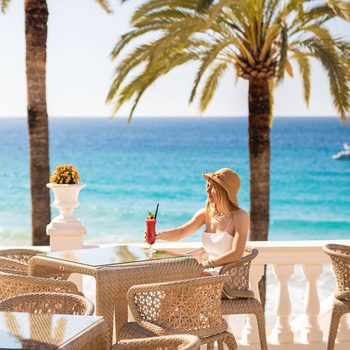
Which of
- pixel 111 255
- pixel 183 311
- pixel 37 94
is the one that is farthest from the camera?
pixel 37 94

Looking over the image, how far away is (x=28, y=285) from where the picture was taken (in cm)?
447

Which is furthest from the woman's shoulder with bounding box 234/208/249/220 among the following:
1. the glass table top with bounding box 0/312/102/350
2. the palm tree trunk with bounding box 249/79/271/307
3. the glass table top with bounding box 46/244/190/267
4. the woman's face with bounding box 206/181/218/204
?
the palm tree trunk with bounding box 249/79/271/307

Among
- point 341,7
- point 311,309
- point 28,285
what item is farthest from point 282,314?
point 341,7

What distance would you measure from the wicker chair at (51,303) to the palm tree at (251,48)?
7749mm

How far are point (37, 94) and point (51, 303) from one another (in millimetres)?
8312

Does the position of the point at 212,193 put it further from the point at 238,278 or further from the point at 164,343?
the point at 164,343

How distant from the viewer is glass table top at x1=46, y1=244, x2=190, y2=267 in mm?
4812

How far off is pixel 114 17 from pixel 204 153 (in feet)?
37.5

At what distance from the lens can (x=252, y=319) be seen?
20.2ft

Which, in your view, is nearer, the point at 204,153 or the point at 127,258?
the point at 127,258

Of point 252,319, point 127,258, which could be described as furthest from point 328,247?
point 127,258

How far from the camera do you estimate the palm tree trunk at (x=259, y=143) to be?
42.4 ft

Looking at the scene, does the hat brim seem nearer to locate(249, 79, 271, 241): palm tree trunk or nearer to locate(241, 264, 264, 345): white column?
locate(241, 264, 264, 345): white column

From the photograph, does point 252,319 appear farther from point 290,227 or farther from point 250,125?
point 290,227
